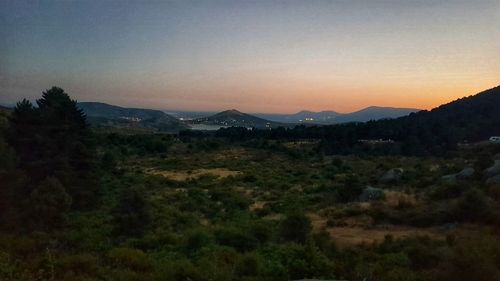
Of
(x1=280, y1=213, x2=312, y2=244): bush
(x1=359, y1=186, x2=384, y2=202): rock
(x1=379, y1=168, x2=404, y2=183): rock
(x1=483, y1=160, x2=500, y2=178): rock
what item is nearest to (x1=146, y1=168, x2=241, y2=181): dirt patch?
(x1=379, y1=168, x2=404, y2=183): rock

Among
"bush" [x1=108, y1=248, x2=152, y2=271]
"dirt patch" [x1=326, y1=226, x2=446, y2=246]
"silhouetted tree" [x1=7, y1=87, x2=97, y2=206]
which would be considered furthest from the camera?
"silhouetted tree" [x1=7, y1=87, x2=97, y2=206]

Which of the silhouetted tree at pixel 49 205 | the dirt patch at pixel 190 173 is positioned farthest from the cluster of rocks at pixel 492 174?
the dirt patch at pixel 190 173

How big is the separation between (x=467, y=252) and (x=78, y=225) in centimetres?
1550

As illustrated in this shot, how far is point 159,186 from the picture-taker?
34375mm

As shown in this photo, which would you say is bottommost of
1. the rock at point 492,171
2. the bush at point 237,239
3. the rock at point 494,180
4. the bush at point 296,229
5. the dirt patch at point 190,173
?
the dirt patch at point 190,173

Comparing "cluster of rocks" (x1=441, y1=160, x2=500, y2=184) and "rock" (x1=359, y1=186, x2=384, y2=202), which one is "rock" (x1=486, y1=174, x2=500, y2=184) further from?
"rock" (x1=359, y1=186, x2=384, y2=202)

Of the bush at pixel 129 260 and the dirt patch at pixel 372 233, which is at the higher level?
the bush at pixel 129 260

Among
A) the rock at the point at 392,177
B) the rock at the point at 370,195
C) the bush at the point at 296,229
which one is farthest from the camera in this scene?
the rock at the point at 392,177

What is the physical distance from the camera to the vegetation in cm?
977

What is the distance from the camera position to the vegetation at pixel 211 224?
9773 mm

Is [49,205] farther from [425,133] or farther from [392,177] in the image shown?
[425,133]

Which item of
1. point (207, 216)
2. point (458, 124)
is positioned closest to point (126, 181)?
point (207, 216)

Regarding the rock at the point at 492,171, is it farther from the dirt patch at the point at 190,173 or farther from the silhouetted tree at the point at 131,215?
A: the dirt patch at the point at 190,173

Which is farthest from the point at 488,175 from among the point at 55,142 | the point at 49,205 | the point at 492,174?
the point at 55,142
